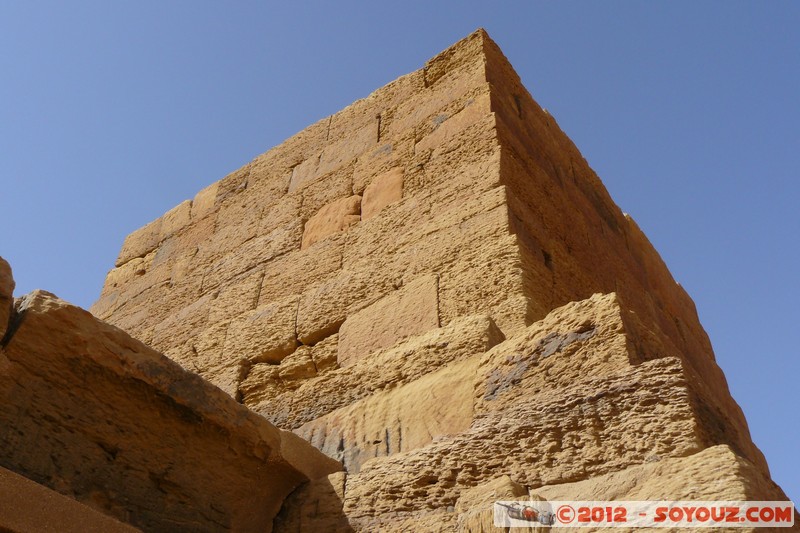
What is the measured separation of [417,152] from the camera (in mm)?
4910

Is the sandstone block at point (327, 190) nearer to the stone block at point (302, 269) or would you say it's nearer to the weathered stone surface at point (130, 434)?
the stone block at point (302, 269)

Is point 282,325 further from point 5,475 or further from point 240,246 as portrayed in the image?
point 5,475

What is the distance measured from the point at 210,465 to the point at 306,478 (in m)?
0.37

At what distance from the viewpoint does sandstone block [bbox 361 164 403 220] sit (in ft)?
15.6

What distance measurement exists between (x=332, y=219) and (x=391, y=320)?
1252 millimetres

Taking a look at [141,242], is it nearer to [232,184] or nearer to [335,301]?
[232,184]

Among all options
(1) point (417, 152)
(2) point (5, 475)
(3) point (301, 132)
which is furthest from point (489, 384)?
(3) point (301, 132)

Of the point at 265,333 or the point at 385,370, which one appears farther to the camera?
the point at 265,333

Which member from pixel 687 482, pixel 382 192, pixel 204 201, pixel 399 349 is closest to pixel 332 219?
pixel 382 192

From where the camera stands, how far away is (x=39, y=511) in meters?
2.34

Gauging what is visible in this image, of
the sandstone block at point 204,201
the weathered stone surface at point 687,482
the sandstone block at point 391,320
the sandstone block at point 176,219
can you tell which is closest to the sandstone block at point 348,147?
the sandstone block at point 204,201

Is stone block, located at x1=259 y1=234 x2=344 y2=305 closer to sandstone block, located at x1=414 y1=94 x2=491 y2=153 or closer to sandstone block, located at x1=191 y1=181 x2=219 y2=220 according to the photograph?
sandstone block, located at x1=414 y1=94 x2=491 y2=153

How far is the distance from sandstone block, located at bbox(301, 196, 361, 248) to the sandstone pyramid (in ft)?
0.06

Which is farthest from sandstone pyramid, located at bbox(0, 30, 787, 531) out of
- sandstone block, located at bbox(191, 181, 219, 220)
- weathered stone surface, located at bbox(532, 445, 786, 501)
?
sandstone block, located at bbox(191, 181, 219, 220)
